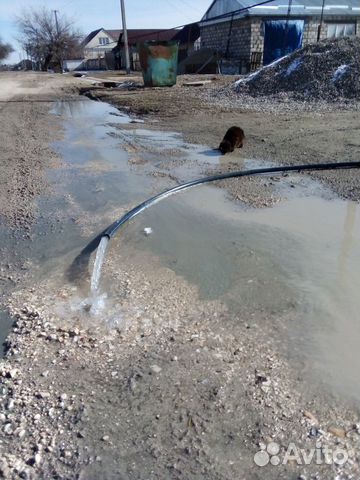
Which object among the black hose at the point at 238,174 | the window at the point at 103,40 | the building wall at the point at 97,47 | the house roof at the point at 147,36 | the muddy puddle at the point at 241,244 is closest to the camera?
the muddy puddle at the point at 241,244

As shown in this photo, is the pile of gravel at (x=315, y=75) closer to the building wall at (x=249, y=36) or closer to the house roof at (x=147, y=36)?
the building wall at (x=249, y=36)

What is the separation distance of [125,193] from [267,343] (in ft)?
13.5

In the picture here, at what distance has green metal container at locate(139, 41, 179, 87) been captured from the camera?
20250 mm

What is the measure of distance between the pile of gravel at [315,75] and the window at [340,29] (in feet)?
46.6

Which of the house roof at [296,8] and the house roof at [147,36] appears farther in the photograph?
the house roof at [147,36]

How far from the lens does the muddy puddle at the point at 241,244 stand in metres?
3.38

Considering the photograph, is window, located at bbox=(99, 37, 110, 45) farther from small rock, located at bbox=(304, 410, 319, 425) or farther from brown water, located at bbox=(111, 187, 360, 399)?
small rock, located at bbox=(304, 410, 319, 425)

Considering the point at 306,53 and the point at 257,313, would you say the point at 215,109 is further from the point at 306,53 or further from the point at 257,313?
the point at 257,313

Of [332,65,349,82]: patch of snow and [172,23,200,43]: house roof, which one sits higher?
[172,23,200,43]: house roof

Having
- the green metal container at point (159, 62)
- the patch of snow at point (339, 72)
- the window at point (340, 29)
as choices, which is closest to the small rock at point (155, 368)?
the patch of snow at point (339, 72)

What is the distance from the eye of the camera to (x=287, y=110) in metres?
13.2

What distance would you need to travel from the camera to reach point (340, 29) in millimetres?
29031

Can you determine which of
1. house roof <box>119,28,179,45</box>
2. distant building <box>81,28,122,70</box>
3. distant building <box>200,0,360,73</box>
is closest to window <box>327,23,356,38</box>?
distant building <box>200,0,360,73</box>

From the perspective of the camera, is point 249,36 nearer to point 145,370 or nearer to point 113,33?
point 145,370
